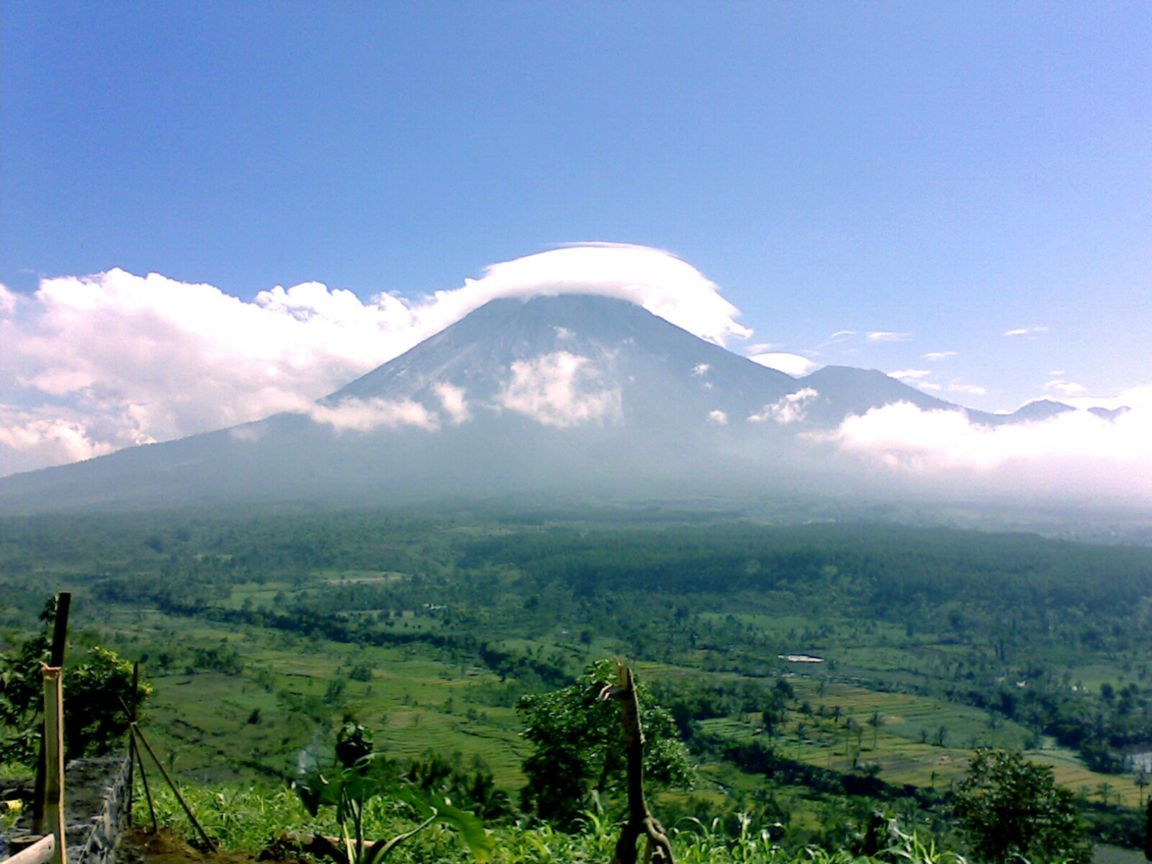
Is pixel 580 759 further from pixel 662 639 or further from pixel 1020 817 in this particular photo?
pixel 662 639

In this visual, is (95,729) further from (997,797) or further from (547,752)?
(997,797)

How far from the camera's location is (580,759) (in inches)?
190

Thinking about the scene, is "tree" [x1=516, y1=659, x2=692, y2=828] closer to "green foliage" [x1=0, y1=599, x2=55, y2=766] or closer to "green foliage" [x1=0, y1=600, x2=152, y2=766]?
"green foliage" [x1=0, y1=600, x2=152, y2=766]

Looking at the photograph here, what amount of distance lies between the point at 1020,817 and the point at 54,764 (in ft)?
19.8

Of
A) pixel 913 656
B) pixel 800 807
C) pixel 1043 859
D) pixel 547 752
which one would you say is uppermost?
pixel 547 752

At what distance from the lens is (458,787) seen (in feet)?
18.3

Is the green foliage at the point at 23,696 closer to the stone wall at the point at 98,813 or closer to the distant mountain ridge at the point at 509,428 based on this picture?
the stone wall at the point at 98,813

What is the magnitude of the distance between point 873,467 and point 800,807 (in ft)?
527

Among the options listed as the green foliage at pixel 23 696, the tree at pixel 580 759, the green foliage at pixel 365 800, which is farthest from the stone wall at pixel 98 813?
the tree at pixel 580 759

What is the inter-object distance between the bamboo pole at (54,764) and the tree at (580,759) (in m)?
3.33

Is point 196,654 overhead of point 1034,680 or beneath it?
overhead

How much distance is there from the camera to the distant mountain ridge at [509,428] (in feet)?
387

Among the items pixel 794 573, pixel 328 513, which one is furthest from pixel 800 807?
pixel 328 513

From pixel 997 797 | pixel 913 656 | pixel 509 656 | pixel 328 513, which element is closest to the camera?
pixel 997 797
